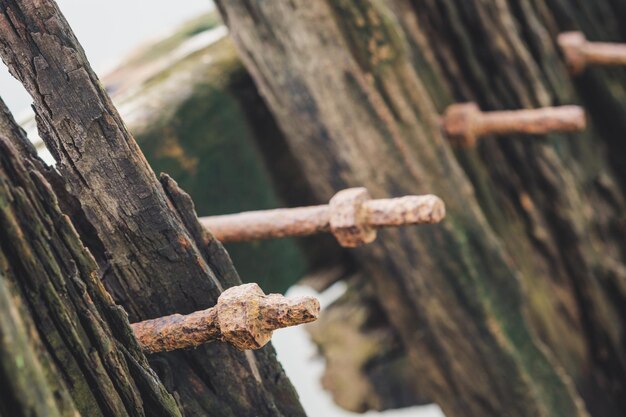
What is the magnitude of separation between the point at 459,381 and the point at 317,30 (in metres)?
0.91

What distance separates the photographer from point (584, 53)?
191cm

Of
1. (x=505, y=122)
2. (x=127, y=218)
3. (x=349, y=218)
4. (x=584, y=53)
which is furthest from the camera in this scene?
(x=584, y=53)

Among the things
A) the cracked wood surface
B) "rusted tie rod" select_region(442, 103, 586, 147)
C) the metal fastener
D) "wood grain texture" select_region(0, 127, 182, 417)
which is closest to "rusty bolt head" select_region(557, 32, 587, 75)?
the metal fastener

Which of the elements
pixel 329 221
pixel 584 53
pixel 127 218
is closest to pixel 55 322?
pixel 127 218

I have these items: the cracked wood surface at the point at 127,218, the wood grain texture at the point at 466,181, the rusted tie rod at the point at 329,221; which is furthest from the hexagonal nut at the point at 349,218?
the wood grain texture at the point at 466,181

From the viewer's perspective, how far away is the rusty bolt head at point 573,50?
192 cm

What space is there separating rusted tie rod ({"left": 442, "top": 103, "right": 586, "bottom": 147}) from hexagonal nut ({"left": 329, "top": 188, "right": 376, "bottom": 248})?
58 cm

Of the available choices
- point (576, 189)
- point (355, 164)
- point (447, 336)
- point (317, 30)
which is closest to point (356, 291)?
point (447, 336)

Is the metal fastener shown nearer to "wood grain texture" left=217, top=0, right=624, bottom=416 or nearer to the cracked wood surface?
"wood grain texture" left=217, top=0, right=624, bottom=416

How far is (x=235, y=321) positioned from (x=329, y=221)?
37 cm

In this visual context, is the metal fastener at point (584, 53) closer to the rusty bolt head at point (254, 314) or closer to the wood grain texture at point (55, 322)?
the rusty bolt head at point (254, 314)

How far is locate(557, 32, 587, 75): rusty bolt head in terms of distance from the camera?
1920 mm

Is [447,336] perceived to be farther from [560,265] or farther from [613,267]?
[613,267]

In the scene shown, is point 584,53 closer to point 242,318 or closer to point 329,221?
point 329,221
